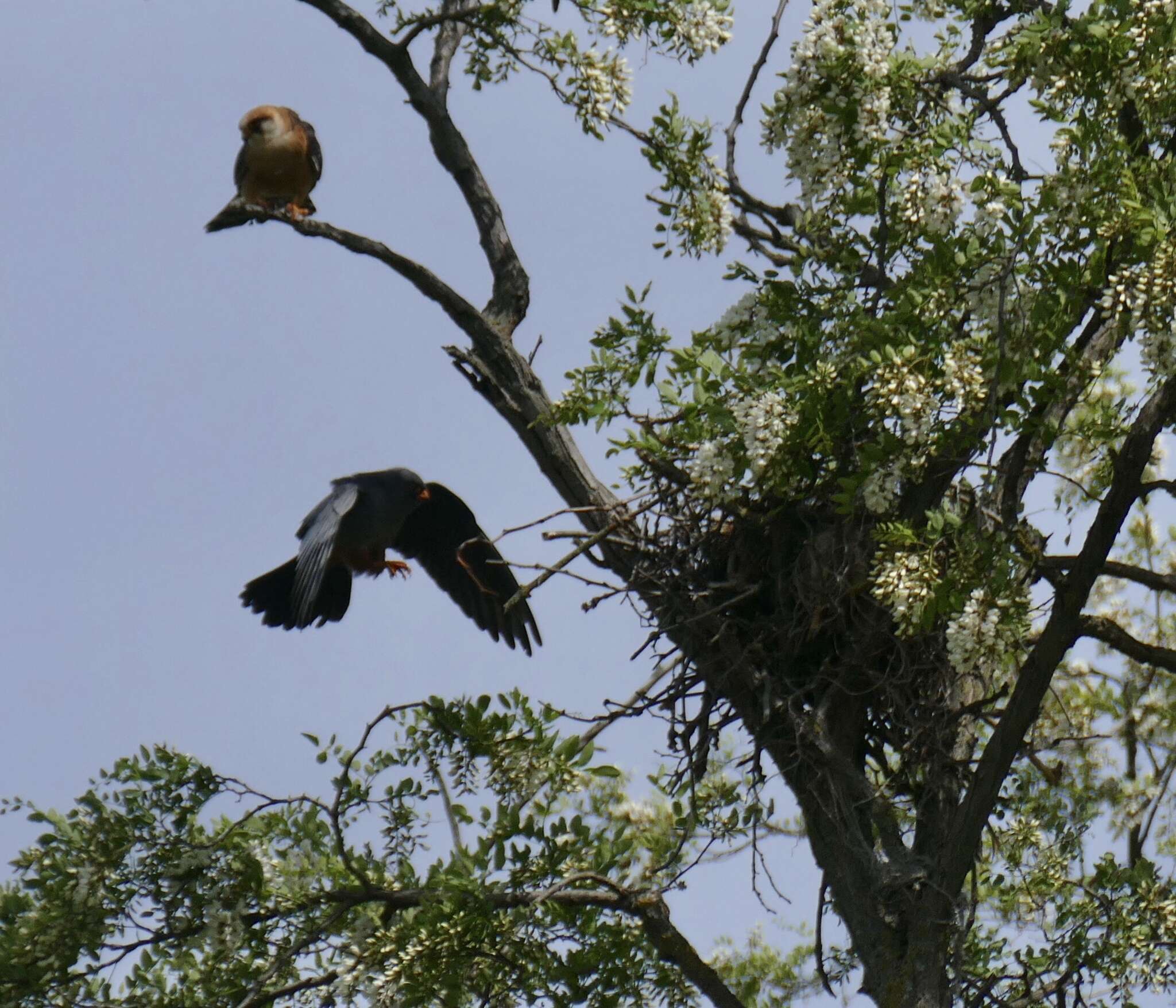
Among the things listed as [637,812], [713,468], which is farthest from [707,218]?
[637,812]

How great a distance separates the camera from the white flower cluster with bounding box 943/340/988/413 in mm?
3918

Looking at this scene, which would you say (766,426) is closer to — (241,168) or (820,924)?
(820,924)

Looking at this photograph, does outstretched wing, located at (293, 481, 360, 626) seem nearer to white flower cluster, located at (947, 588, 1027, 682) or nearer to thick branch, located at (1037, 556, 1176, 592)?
thick branch, located at (1037, 556, 1176, 592)

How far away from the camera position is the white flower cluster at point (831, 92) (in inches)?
175

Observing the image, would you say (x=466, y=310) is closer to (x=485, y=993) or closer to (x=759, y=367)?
(x=759, y=367)

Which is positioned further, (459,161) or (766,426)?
(459,161)

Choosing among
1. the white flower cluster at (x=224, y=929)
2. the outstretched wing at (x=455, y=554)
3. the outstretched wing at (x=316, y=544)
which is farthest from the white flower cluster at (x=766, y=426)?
the outstretched wing at (x=455, y=554)

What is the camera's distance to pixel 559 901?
16.1 feet

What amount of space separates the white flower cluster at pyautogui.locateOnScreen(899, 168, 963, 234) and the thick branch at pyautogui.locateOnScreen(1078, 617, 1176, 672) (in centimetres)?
154

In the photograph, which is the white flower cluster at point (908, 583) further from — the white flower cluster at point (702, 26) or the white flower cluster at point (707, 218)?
the white flower cluster at point (702, 26)

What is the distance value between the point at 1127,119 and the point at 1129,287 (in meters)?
0.81

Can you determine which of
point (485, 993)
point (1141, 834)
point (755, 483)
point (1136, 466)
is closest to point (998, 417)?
point (1136, 466)

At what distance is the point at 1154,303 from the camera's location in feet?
11.7

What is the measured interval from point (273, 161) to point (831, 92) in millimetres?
4012
